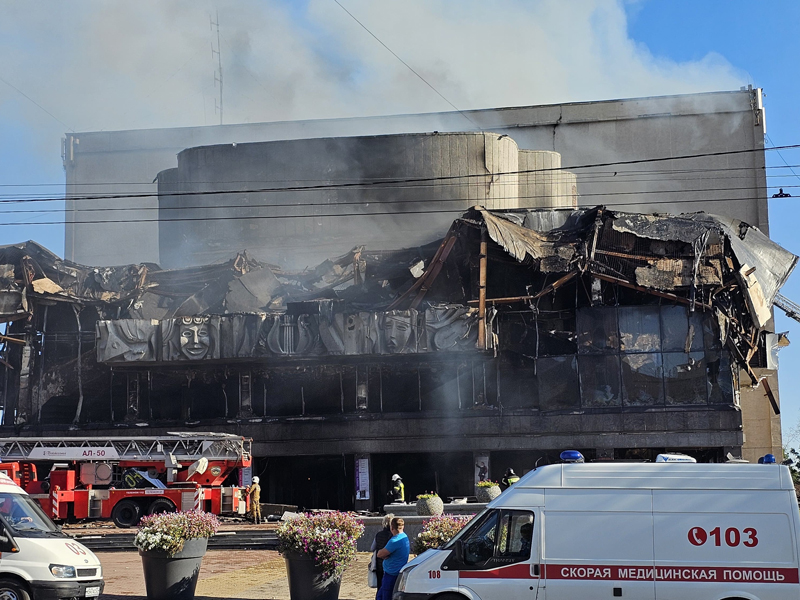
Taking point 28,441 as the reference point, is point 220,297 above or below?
above

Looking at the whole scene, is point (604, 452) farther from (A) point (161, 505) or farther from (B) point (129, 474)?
(B) point (129, 474)

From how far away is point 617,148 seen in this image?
61.6 meters

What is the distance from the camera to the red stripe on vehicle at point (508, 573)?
37.3 ft

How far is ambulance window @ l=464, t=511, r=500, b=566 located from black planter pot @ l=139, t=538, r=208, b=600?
17.8ft

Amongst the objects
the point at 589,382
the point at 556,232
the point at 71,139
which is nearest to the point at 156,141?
the point at 71,139

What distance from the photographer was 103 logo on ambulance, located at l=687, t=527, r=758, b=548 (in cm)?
1107

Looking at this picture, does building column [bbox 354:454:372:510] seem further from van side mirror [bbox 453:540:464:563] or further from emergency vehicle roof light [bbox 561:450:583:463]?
van side mirror [bbox 453:540:464:563]

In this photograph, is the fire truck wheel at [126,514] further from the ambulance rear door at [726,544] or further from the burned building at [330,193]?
the burned building at [330,193]

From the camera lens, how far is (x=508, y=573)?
37.4 ft

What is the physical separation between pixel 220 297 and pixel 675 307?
19873mm

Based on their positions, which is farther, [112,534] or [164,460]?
[164,460]

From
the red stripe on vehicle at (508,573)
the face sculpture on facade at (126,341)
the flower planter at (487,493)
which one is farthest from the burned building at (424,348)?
the red stripe on vehicle at (508,573)

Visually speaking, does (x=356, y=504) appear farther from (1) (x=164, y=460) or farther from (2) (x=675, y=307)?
(2) (x=675, y=307)

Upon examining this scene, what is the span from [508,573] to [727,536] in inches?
106
